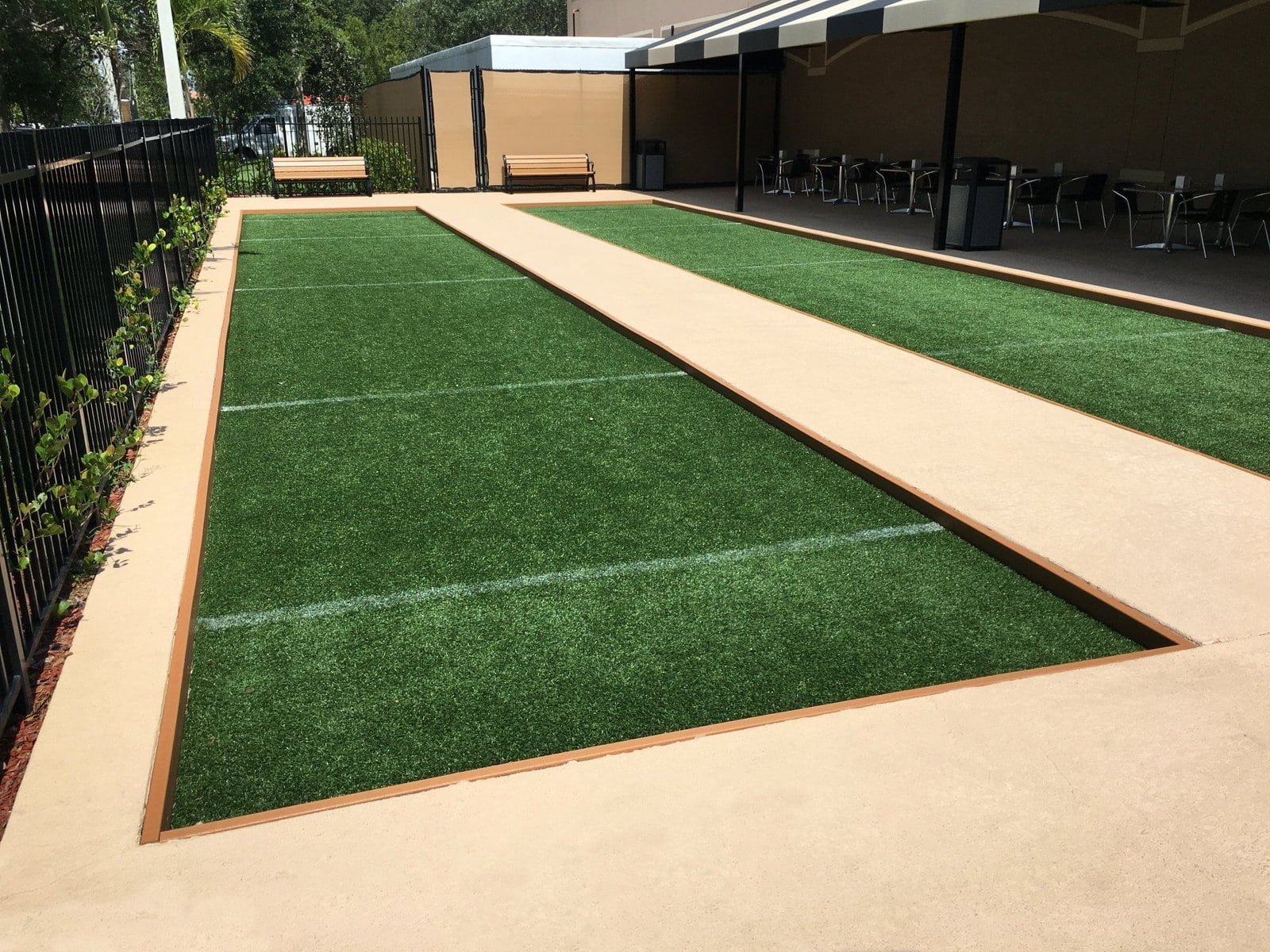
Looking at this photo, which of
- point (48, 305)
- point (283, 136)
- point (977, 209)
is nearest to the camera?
point (48, 305)

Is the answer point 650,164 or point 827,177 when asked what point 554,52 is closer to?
point 650,164

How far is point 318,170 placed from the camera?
2122cm

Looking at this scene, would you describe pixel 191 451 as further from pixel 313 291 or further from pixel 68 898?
pixel 313 291

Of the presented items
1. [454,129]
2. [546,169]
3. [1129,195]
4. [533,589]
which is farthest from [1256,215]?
[454,129]

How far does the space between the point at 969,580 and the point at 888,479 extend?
1.00 m

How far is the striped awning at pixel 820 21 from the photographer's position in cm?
1150

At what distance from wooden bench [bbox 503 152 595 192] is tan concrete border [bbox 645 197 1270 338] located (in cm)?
784

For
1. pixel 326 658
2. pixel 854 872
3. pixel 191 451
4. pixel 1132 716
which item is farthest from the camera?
pixel 191 451

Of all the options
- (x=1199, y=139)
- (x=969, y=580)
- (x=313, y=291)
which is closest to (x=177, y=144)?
(x=313, y=291)

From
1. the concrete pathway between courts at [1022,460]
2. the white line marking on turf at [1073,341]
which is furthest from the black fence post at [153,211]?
the white line marking on turf at [1073,341]

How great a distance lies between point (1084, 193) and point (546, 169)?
39.2 ft

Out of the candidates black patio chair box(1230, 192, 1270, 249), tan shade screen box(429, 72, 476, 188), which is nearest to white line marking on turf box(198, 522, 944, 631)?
black patio chair box(1230, 192, 1270, 249)

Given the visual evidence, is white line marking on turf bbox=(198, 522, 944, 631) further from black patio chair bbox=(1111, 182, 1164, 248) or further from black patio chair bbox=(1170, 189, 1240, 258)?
black patio chair bbox=(1111, 182, 1164, 248)

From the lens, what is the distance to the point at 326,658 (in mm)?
3557
